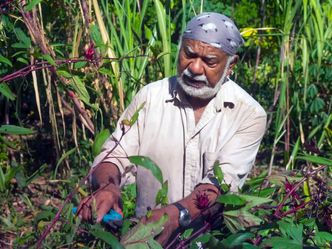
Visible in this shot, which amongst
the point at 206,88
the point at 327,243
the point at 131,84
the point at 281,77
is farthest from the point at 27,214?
the point at 327,243

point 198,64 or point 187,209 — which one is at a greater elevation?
point 198,64

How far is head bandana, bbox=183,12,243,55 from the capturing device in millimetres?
3676

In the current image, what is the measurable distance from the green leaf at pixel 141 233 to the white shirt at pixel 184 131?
3.72 feet

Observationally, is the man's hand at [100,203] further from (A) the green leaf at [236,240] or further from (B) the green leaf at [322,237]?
(B) the green leaf at [322,237]

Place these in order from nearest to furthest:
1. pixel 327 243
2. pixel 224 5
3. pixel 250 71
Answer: pixel 327 243, pixel 224 5, pixel 250 71

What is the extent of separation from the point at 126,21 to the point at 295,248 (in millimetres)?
2595

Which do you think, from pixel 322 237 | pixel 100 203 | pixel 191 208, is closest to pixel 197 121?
pixel 191 208

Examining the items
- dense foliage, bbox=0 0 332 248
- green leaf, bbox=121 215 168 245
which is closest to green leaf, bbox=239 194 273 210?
dense foliage, bbox=0 0 332 248

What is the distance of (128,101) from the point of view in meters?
4.71

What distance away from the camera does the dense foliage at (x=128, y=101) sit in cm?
288

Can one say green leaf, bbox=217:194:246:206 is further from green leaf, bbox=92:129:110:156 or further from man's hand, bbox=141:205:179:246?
green leaf, bbox=92:129:110:156

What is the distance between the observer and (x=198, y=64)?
3.67m

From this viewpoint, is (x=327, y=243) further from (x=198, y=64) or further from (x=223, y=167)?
(x=198, y=64)

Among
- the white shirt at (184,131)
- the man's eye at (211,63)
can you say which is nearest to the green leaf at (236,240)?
the white shirt at (184,131)
